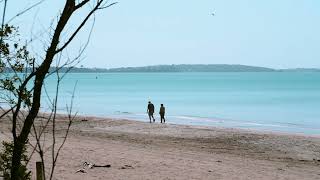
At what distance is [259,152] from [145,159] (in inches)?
237

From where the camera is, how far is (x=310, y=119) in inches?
1895

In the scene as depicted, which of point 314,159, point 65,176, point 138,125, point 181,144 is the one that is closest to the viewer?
point 65,176

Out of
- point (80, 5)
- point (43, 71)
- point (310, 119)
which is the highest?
point (80, 5)

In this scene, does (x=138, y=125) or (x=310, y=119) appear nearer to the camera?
(x=138, y=125)

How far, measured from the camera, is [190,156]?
57.2 feet

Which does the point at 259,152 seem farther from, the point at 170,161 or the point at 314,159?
the point at 170,161

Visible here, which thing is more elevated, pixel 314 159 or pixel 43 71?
pixel 43 71

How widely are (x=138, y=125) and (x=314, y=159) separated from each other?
48.7ft

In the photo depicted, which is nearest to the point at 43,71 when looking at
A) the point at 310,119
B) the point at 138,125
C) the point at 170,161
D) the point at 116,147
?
the point at 170,161

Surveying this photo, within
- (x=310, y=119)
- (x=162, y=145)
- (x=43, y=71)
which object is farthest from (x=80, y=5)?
(x=310, y=119)

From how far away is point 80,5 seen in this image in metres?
3.50

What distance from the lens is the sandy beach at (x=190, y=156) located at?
1388 cm

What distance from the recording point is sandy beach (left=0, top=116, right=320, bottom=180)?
45.5ft

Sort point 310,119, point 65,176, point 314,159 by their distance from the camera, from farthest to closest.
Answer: point 310,119 → point 314,159 → point 65,176
